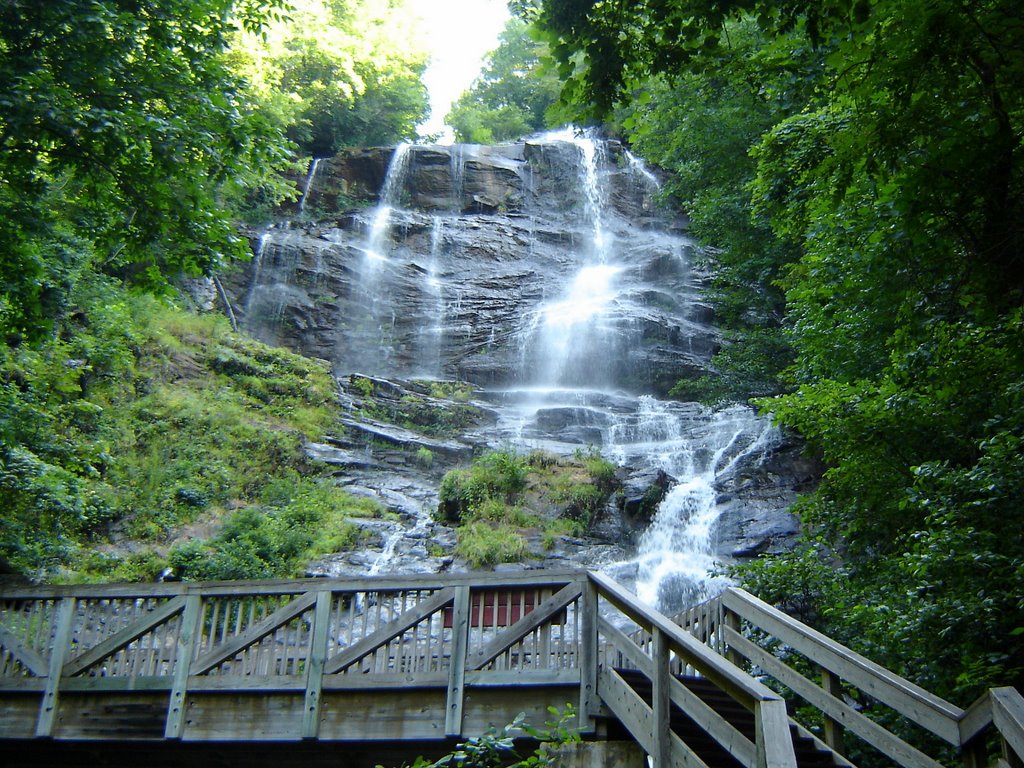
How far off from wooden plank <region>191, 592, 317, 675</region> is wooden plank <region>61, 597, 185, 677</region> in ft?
1.88

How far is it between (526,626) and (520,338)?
790 inches

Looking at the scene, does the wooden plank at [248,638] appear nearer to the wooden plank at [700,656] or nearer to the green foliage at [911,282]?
the wooden plank at [700,656]

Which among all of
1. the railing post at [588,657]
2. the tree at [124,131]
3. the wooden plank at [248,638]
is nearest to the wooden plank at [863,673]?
the railing post at [588,657]

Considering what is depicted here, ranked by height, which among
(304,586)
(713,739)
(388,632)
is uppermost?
(304,586)

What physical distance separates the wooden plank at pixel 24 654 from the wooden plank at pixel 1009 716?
7.67m

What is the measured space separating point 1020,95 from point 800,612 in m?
6.33

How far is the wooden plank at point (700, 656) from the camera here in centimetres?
438

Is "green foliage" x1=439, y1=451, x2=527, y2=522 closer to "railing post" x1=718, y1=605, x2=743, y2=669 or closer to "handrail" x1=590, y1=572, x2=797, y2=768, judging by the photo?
"railing post" x1=718, y1=605, x2=743, y2=669

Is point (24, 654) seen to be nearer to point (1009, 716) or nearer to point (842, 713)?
point (842, 713)

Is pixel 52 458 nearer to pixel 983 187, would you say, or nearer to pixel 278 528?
pixel 278 528

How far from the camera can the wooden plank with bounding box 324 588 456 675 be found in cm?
735

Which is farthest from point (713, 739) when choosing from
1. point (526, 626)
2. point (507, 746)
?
point (526, 626)

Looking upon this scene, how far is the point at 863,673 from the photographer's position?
5.43 meters

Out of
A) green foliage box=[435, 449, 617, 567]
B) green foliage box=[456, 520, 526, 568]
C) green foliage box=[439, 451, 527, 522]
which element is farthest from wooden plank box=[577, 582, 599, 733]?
green foliage box=[439, 451, 527, 522]
